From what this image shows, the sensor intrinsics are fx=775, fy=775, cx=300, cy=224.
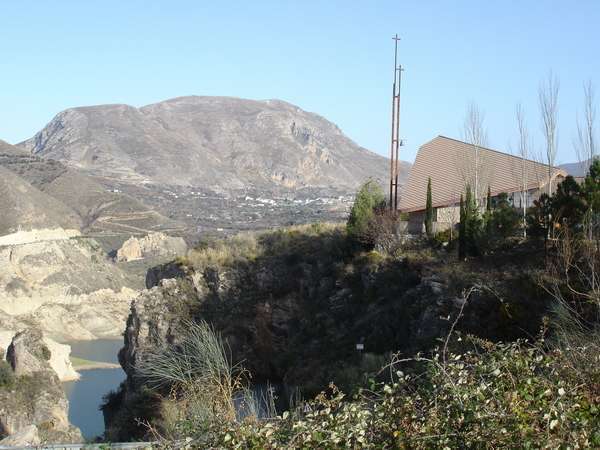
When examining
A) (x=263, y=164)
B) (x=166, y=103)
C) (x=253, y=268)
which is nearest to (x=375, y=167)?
(x=263, y=164)

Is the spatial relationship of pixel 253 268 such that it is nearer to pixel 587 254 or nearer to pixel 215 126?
pixel 587 254

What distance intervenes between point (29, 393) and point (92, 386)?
504 inches

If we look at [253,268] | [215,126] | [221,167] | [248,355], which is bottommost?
[248,355]

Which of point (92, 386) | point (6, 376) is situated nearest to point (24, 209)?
point (92, 386)

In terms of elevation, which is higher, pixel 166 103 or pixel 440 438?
pixel 166 103

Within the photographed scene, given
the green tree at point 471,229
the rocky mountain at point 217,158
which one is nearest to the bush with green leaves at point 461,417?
the green tree at point 471,229

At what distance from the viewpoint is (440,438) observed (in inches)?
204

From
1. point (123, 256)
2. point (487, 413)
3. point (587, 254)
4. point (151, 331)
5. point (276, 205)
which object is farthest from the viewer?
point (276, 205)

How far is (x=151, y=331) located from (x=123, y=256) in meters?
48.7

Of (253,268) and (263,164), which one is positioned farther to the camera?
(263,164)

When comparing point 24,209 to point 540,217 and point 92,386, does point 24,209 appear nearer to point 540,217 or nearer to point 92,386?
point 92,386

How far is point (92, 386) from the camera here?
41.7m

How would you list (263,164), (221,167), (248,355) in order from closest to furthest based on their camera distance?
(248,355)
(221,167)
(263,164)

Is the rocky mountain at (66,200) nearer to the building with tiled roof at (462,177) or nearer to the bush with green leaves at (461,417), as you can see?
the building with tiled roof at (462,177)
